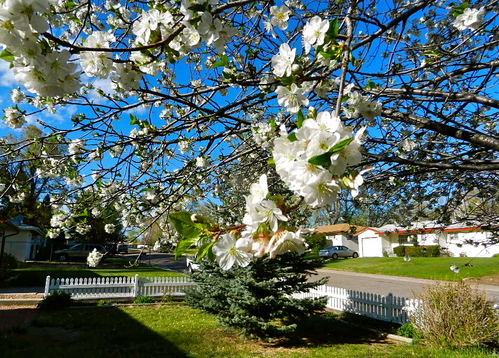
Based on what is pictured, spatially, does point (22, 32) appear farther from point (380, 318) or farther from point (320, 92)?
point (380, 318)

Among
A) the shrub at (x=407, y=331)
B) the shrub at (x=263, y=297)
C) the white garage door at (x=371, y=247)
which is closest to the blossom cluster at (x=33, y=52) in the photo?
the shrub at (x=263, y=297)

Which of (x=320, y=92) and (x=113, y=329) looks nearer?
(x=320, y=92)

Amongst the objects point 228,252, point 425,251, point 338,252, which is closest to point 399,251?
point 425,251

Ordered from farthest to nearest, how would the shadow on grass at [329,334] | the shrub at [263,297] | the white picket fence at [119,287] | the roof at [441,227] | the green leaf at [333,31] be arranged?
the white picket fence at [119,287], the shadow on grass at [329,334], the shrub at [263,297], the roof at [441,227], the green leaf at [333,31]

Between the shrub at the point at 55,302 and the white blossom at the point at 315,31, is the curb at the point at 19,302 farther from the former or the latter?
the white blossom at the point at 315,31

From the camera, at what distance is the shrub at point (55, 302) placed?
27.3 ft

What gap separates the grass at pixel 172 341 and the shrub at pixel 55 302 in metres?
0.58

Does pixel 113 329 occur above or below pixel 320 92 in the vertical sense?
below

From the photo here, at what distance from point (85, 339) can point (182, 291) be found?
2.95m

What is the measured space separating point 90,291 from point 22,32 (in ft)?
32.6

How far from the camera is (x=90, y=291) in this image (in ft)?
31.6

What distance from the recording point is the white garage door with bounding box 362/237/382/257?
100.0 feet

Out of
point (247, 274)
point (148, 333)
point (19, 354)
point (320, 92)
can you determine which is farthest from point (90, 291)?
point (320, 92)

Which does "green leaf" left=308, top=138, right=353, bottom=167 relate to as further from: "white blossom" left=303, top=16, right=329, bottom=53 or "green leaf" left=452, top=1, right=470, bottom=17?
"green leaf" left=452, top=1, right=470, bottom=17
